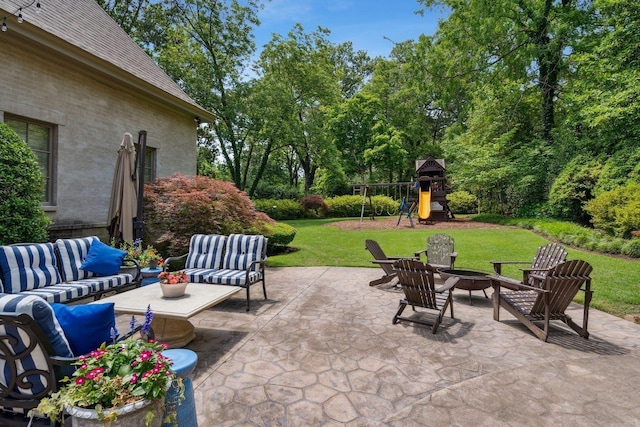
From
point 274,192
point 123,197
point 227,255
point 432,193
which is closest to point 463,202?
point 432,193

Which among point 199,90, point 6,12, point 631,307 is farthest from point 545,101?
point 6,12

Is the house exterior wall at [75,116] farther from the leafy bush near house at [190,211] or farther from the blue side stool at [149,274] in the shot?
the blue side stool at [149,274]

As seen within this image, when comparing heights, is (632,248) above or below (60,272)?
above

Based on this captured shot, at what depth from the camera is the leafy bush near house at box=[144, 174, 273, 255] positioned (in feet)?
26.7

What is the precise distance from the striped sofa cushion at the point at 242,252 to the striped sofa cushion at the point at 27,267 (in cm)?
265

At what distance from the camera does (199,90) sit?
17984 millimetres

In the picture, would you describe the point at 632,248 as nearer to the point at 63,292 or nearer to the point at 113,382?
the point at 113,382

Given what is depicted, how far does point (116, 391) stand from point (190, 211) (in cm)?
680

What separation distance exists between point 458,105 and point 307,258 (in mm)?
28401

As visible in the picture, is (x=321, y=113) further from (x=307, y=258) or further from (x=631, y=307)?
(x=631, y=307)

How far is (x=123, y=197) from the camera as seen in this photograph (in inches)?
279

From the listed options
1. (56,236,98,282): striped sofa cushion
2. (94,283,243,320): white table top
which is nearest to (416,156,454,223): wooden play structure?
(94,283,243,320): white table top

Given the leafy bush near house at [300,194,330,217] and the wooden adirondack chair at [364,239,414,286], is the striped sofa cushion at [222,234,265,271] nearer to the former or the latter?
Result: the wooden adirondack chair at [364,239,414,286]

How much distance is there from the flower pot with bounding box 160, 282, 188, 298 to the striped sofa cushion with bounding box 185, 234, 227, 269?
198 cm
